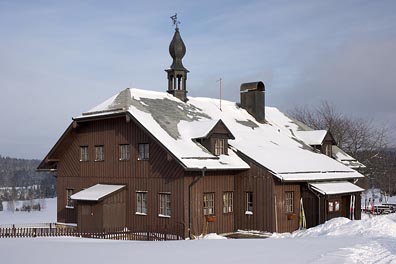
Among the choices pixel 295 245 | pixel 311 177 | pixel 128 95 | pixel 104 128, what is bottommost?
pixel 295 245

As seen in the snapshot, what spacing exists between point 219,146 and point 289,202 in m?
4.52

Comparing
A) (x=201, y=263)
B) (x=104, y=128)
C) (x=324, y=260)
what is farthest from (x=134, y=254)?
(x=104, y=128)

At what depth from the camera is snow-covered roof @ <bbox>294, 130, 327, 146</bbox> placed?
30.8 meters

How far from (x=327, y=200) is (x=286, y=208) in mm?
2389

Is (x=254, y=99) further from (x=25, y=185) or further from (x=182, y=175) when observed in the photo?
(x=25, y=185)

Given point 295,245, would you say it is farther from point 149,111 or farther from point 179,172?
point 149,111

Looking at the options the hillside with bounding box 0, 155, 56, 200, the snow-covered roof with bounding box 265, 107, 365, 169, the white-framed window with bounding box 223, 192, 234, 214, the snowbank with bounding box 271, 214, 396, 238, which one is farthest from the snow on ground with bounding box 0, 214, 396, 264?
the hillside with bounding box 0, 155, 56, 200

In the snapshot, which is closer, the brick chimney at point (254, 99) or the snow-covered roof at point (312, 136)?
the snow-covered roof at point (312, 136)

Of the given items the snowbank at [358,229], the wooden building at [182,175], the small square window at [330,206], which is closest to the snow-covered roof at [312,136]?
the wooden building at [182,175]

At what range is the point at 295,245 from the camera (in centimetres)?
1636

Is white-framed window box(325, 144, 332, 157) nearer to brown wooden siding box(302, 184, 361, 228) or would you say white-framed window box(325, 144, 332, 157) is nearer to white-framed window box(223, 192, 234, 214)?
brown wooden siding box(302, 184, 361, 228)

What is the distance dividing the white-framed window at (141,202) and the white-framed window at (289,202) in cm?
692

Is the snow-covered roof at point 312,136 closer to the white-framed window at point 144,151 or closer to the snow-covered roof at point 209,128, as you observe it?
the snow-covered roof at point 209,128

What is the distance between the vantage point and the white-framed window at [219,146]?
24.4m
